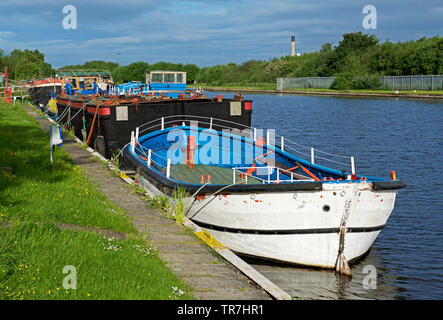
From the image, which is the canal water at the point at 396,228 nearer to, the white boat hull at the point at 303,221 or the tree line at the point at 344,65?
the white boat hull at the point at 303,221

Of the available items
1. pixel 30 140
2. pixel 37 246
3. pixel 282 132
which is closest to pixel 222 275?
pixel 37 246

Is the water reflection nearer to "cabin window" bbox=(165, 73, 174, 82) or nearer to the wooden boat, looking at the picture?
the wooden boat

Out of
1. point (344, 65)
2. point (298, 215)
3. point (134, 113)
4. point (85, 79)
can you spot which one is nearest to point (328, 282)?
point (298, 215)

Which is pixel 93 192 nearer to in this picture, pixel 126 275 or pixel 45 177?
pixel 45 177

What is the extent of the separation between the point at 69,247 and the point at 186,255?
213 centimetres

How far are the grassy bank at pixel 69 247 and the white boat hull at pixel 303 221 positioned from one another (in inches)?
99.2

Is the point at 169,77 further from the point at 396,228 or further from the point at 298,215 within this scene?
the point at 298,215

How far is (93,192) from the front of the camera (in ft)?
42.8

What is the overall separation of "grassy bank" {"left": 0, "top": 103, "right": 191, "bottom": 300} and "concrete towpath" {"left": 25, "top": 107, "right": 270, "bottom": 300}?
306mm

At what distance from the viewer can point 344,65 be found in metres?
122

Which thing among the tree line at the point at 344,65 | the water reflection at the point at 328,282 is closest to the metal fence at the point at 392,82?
the tree line at the point at 344,65

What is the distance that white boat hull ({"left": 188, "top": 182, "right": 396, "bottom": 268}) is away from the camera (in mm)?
10914

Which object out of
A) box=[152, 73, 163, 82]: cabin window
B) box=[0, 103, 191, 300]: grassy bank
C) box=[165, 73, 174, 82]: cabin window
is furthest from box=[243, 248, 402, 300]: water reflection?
box=[152, 73, 163, 82]: cabin window

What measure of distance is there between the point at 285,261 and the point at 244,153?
678 centimetres
